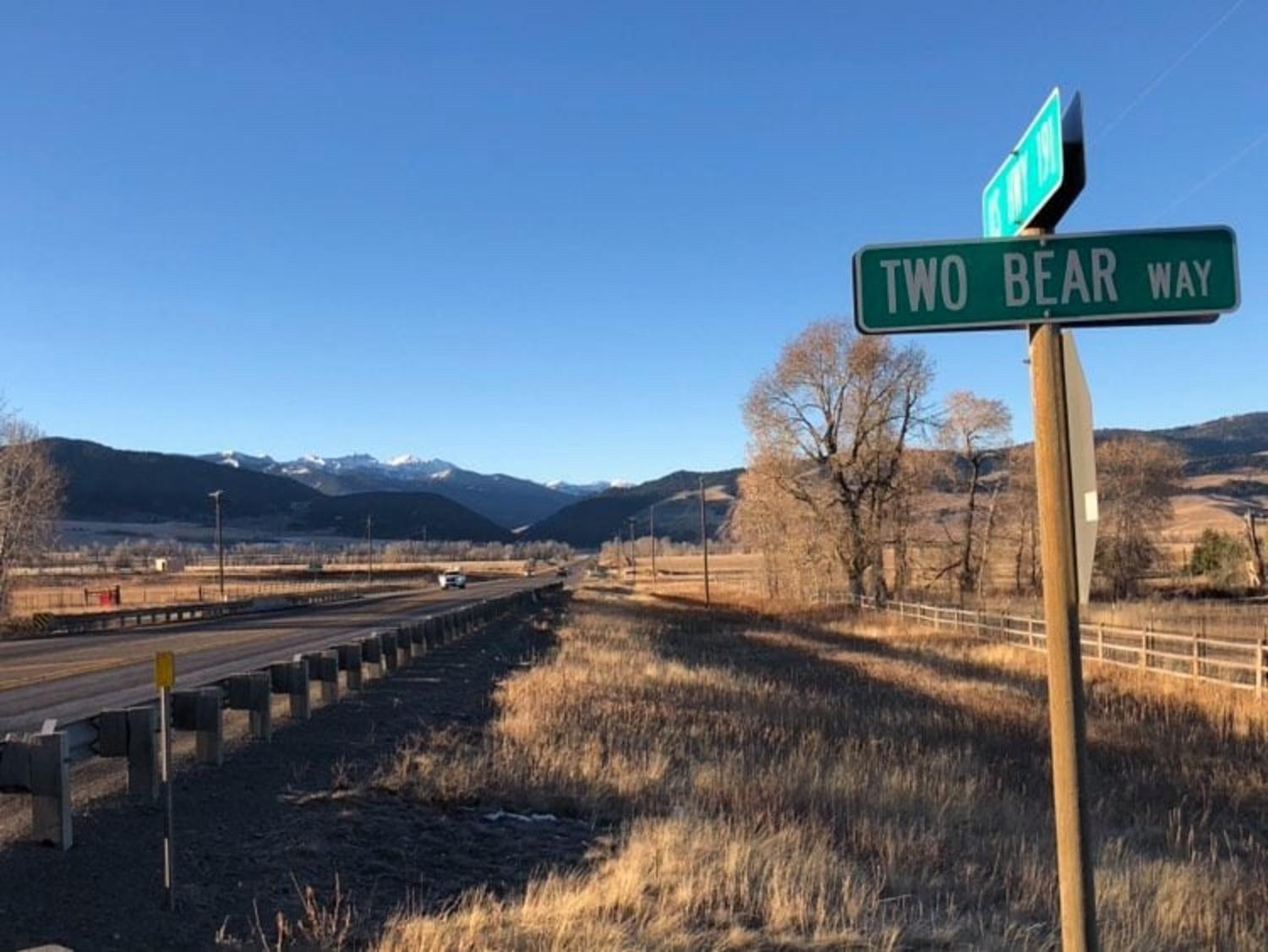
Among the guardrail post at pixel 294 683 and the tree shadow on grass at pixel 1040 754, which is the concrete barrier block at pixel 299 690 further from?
the tree shadow on grass at pixel 1040 754

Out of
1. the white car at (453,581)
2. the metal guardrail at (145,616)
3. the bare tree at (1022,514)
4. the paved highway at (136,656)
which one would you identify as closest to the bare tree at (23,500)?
the metal guardrail at (145,616)

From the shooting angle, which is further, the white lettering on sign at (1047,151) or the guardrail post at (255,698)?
the guardrail post at (255,698)

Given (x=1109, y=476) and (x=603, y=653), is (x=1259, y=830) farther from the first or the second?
(x=1109, y=476)

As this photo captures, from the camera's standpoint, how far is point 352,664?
53.6 feet

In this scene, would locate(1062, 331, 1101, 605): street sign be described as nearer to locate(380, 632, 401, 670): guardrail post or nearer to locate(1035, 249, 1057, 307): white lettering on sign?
locate(1035, 249, 1057, 307): white lettering on sign

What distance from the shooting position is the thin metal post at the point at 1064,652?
3172 mm

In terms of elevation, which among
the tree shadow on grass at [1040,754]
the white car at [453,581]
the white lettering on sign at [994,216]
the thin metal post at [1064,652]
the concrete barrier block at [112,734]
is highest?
the white lettering on sign at [994,216]

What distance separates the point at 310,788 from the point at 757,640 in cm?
2962

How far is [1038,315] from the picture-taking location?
3277mm

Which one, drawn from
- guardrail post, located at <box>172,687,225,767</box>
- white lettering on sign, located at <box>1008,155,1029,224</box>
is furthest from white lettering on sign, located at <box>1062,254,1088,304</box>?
guardrail post, located at <box>172,687,225,767</box>

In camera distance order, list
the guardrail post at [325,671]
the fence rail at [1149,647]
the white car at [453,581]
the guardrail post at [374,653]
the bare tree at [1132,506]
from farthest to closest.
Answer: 1. the white car at [453,581]
2. the bare tree at [1132,506]
3. the fence rail at [1149,647]
4. the guardrail post at [374,653]
5. the guardrail post at [325,671]

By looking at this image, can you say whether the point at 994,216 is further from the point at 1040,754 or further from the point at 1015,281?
the point at 1040,754

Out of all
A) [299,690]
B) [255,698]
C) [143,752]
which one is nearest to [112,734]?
[143,752]

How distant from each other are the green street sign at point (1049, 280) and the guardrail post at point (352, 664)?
13.9 metres
